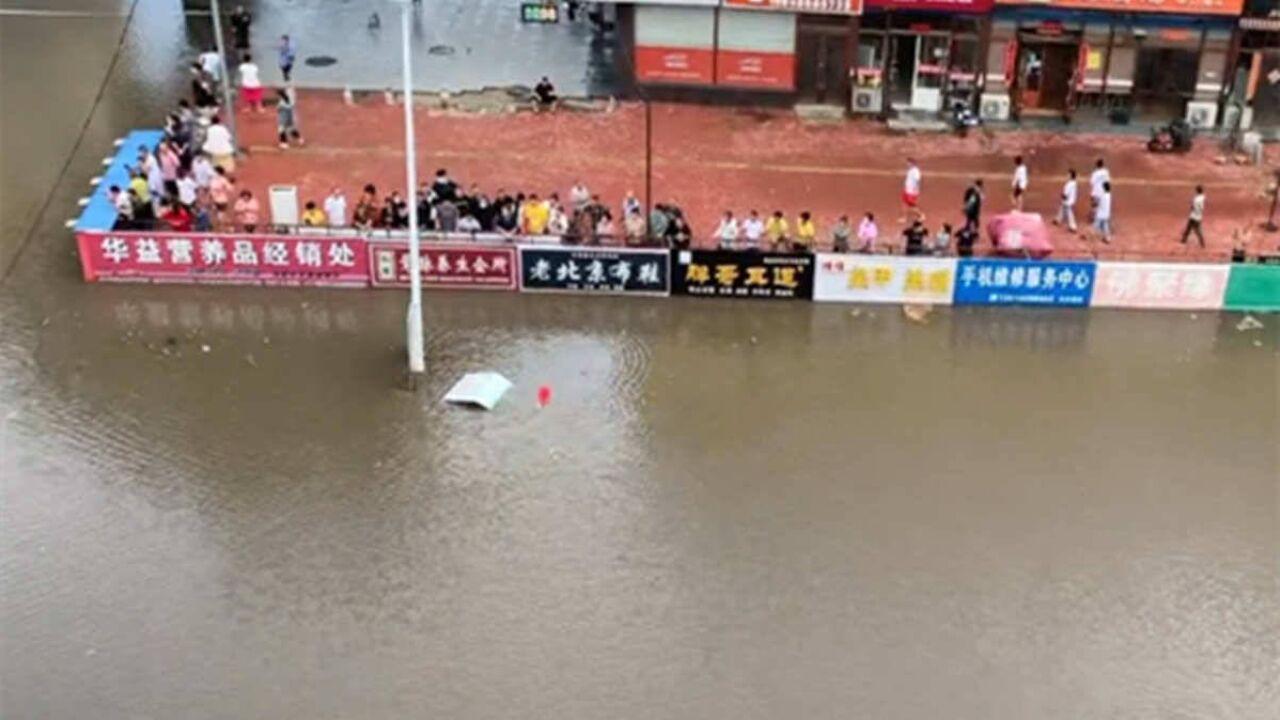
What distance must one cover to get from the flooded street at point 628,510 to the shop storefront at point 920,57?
10159mm

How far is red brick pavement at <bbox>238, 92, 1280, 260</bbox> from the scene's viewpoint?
106ft

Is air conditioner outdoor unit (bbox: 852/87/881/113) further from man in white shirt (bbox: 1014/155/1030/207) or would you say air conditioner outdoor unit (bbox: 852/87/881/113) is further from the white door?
man in white shirt (bbox: 1014/155/1030/207)

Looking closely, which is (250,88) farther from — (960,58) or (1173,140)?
(1173,140)

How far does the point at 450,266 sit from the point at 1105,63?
17.8 metres

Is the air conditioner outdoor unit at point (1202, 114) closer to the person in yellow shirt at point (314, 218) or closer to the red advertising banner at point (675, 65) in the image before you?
the red advertising banner at point (675, 65)

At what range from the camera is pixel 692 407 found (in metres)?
25.2

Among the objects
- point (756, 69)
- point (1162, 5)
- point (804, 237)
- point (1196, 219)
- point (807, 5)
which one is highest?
point (1162, 5)

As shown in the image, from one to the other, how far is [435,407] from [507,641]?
6155 millimetres

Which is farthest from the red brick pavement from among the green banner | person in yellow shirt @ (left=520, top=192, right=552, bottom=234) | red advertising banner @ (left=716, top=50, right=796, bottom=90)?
person in yellow shirt @ (left=520, top=192, right=552, bottom=234)

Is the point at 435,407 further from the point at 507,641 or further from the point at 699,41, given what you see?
the point at 699,41

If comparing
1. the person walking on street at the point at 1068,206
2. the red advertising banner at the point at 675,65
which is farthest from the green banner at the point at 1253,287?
the red advertising banner at the point at 675,65

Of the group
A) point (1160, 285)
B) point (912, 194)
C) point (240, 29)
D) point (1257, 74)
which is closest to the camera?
point (1160, 285)

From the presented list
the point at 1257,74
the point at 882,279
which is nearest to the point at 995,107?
the point at 1257,74

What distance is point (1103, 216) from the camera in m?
31.0
